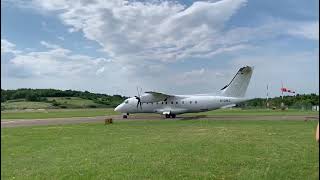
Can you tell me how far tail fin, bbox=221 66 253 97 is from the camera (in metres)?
45.8

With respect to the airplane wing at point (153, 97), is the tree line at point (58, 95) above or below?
above

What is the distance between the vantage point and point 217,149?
14180 mm

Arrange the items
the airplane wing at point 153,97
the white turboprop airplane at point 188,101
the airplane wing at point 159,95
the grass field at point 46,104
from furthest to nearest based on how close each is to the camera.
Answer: the grass field at point 46,104
the airplane wing at point 153,97
the airplane wing at point 159,95
the white turboprop airplane at point 188,101

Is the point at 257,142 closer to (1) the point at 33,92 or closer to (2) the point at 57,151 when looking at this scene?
(2) the point at 57,151

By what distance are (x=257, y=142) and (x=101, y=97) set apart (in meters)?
128

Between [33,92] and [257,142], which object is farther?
[33,92]

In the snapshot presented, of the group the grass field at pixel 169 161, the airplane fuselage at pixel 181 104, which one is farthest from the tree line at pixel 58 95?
the grass field at pixel 169 161

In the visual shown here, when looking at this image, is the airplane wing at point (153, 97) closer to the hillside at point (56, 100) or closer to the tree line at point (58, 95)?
the hillside at point (56, 100)

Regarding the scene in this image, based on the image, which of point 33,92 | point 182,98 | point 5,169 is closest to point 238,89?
point 182,98

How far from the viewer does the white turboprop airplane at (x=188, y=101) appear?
45.6 m

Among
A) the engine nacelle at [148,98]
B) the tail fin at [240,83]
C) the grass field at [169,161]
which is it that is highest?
the tail fin at [240,83]

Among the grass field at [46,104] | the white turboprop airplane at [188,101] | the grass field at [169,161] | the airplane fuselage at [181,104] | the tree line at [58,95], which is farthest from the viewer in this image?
the tree line at [58,95]

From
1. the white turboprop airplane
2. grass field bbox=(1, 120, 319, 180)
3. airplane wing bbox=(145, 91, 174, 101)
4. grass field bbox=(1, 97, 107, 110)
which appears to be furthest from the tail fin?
grass field bbox=(1, 97, 107, 110)

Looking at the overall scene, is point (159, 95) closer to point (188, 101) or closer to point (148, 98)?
point (148, 98)
